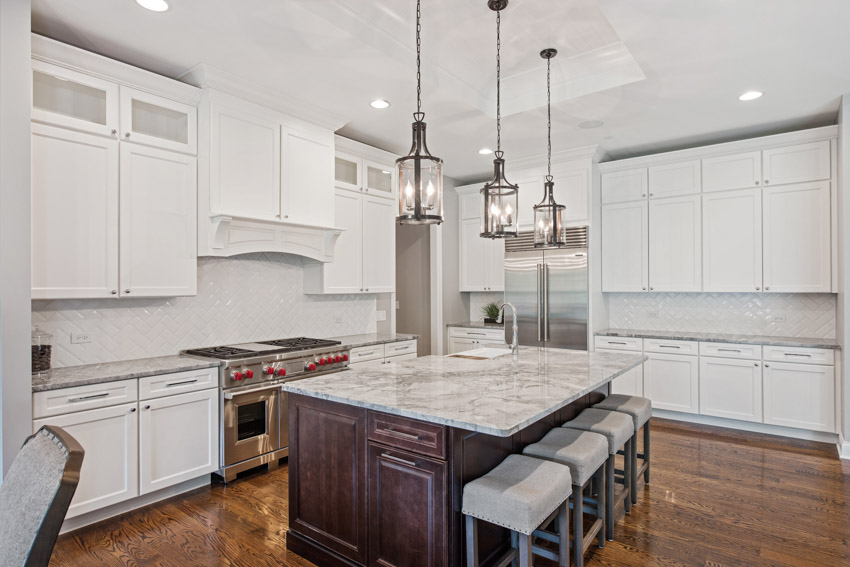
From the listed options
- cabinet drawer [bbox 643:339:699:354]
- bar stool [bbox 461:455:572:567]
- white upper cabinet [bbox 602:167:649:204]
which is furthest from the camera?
white upper cabinet [bbox 602:167:649:204]

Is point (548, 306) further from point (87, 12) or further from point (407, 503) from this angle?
point (87, 12)

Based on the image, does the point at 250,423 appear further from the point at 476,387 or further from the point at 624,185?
the point at 624,185

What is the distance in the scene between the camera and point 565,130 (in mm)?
4535

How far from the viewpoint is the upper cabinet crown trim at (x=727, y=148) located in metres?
4.24

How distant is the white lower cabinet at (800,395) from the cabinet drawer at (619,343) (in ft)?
3.57

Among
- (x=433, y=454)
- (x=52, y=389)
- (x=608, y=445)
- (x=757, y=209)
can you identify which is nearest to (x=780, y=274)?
(x=757, y=209)

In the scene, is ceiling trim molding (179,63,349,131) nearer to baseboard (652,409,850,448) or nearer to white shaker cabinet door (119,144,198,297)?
white shaker cabinet door (119,144,198,297)

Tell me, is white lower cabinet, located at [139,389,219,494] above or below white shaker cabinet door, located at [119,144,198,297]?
below

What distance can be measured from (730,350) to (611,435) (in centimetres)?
266

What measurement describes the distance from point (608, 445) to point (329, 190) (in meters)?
2.94

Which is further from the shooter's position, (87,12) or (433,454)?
(87,12)

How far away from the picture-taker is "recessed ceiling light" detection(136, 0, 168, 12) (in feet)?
8.11

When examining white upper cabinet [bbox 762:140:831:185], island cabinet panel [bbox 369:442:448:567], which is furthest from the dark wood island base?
white upper cabinet [bbox 762:140:831:185]

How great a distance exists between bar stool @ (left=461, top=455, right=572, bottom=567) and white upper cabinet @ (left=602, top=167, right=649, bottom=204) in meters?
3.94
